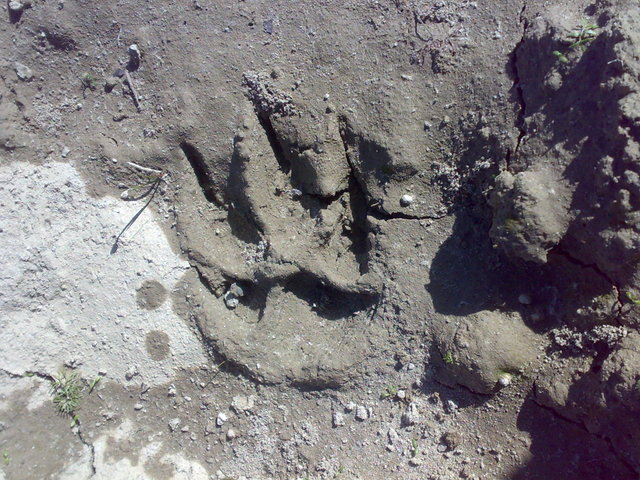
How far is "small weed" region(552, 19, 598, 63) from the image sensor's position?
205 cm

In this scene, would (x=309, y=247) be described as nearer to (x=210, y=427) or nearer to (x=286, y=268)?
(x=286, y=268)

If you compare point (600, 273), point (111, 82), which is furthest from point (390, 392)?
point (111, 82)

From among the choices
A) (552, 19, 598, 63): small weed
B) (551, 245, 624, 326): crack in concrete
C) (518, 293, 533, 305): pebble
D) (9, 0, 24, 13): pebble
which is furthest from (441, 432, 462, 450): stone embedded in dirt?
(9, 0, 24, 13): pebble

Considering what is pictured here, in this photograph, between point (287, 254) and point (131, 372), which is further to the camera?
point (131, 372)

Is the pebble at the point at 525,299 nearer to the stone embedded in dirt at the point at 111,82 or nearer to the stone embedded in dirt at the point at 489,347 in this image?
the stone embedded in dirt at the point at 489,347

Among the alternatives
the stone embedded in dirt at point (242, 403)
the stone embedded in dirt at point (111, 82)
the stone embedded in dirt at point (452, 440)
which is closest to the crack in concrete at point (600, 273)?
the stone embedded in dirt at point (452, 440)

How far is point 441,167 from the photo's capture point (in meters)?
2.47

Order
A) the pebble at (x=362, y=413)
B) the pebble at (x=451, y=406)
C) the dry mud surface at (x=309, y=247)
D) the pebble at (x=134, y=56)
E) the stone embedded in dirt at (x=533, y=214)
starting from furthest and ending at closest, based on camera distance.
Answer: the pebble at (x=134, y=56) < the pebble at (x=362, y=413) < the pebble at (x=451, y=406) < the dry mud surface at (x=309, y=247) < the stone embedded in dirt at (x=533, y=214)

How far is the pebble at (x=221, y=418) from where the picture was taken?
279 centimetres

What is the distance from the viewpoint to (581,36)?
2086 millimetres

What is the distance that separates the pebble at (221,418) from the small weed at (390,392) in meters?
1.02

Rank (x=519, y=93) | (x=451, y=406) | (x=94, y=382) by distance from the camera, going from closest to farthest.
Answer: (x=519, y=93), (x=451, y=406), (x=94, y=382)

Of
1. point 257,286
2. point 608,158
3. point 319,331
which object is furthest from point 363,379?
point 608,158

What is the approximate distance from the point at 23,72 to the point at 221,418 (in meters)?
2.56
